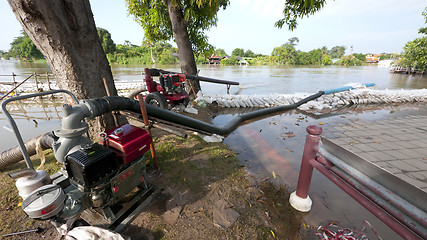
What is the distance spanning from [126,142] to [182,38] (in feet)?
23.3

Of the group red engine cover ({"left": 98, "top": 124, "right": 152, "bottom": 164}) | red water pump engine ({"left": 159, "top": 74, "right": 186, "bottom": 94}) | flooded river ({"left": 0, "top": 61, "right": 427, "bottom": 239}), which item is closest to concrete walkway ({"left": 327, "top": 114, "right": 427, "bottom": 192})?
flooded river ({"left": 0, "top": 61, "right": 427, "bottom": 239})

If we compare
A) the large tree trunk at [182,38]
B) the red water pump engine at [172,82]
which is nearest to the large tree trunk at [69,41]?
the red water pump engine at [172,82]

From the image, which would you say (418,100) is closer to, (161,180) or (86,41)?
(161,180)

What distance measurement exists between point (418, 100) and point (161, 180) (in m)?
14.6

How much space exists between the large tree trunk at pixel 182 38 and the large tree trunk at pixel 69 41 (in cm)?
488

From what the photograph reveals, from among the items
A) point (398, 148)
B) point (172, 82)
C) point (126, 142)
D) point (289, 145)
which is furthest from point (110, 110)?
point (398, 148)

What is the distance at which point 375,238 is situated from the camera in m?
2.04

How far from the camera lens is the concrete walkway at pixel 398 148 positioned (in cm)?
245

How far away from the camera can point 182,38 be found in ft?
25.6

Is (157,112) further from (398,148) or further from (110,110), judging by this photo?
(398,148)

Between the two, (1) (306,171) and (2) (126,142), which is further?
(1) (306,171)

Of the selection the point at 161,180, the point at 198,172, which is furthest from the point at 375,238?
the point at 161,180

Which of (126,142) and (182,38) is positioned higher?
(182,38)

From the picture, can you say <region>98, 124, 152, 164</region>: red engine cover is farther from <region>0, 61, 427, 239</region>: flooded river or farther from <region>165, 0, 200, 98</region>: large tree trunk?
<region>165, 0, 200, 98</region>: large tree trunk
